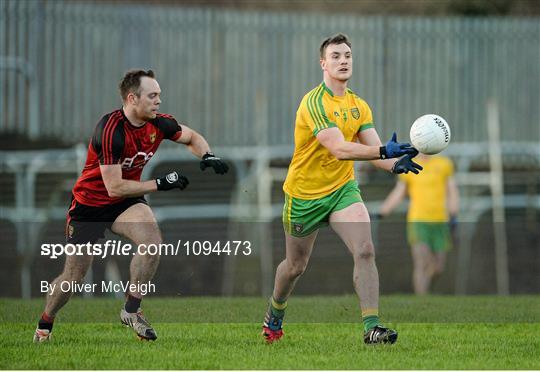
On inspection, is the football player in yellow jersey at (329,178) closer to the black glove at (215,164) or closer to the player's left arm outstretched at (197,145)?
the black glove at (215,164)

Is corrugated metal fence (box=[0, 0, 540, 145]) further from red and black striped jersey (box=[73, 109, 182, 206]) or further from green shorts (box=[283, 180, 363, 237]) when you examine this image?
green shorts (box=[283, 180, 363, 237])

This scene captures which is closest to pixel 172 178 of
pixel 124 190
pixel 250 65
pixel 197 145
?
pixel 124 190

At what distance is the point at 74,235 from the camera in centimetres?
Result: 951

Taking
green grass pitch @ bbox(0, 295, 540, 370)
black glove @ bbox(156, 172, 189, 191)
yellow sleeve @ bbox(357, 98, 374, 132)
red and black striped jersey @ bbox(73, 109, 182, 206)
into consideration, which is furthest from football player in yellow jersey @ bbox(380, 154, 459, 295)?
black glove @ bbox(156, 172, 189, 191)

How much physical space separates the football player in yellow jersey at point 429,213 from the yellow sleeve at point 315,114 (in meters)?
5.43

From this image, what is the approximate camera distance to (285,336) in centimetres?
984

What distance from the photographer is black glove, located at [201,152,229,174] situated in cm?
952

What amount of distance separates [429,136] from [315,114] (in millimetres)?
851

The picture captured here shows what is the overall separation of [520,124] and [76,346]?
11.8 m

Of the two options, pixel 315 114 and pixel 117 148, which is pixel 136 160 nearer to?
pixel 117 148

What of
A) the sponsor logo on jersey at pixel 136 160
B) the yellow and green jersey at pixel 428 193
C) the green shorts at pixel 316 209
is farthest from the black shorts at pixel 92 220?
the yellow and green jersey at pixel 428 193

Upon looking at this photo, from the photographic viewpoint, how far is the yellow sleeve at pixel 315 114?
363 inches

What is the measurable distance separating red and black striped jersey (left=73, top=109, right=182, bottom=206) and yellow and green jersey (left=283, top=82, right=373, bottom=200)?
3.22ft

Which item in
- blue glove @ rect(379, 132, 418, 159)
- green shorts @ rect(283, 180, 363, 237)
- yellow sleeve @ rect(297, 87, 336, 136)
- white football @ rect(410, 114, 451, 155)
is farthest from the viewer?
green shorts @ rect(283, 180, 363, 237)
